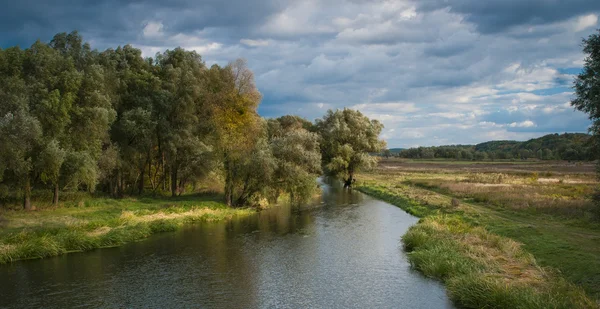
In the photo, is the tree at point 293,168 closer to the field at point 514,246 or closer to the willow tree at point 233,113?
the willow tree at point 233,113

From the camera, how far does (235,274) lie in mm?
21578

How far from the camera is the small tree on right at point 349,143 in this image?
72.1m

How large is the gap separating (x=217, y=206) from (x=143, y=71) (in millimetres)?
16319

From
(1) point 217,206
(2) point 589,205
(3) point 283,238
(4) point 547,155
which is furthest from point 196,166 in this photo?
(4) point 547,155

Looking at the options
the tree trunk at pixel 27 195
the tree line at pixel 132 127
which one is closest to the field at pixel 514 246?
the tree line at pixel 132 127

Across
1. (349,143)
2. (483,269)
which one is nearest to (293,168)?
(483,269)

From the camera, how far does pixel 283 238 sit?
99.8 feet

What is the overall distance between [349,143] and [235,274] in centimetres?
5612

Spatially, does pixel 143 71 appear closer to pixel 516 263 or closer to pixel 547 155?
pixel 516 263

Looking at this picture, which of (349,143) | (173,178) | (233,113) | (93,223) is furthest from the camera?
(349,143)

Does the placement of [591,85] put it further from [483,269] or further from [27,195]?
[27,195]

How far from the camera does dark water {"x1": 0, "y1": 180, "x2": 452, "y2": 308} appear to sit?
17734 millimetres

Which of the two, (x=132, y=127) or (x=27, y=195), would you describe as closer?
(x=27, y=195)

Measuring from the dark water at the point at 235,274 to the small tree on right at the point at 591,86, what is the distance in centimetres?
1089
